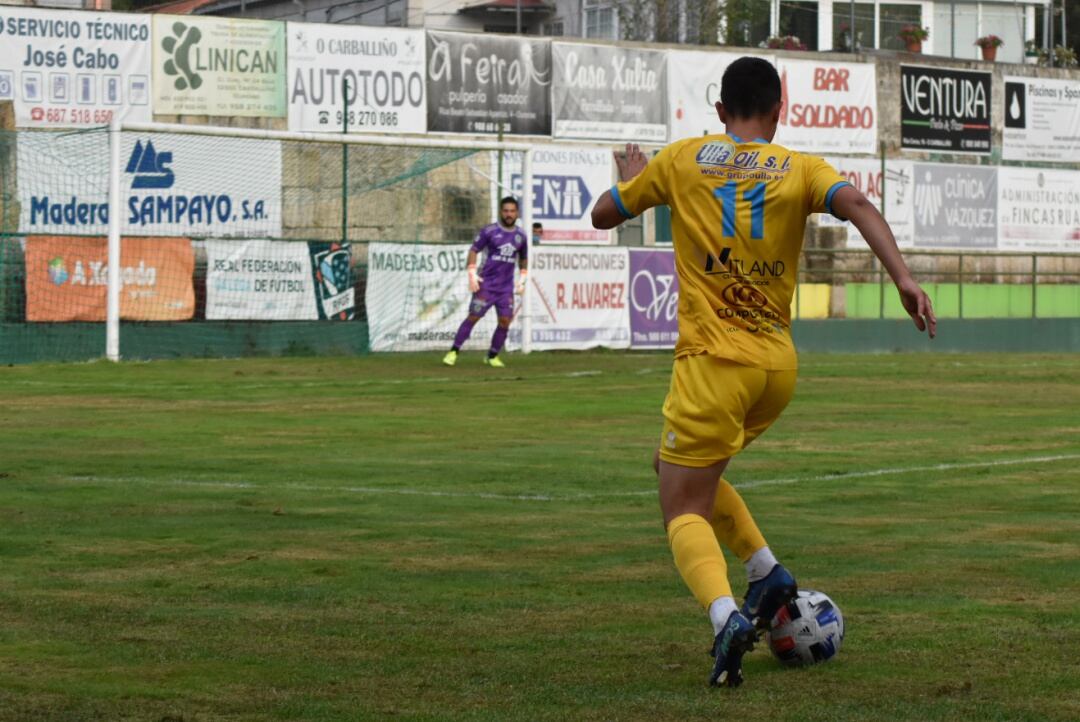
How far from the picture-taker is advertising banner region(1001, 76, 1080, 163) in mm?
46281

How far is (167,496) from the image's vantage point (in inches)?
452

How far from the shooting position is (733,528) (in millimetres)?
6789

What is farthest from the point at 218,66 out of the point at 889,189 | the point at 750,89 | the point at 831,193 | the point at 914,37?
the point at 831,193

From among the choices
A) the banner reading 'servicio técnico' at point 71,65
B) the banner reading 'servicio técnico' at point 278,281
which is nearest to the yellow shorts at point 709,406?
the banner reading 'servicio técnico' at point 278,281

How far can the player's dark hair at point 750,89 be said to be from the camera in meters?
6.58

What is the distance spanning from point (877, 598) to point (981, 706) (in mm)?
2134

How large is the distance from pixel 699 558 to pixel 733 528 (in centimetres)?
41

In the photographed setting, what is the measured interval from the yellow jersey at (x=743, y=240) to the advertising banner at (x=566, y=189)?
96.7 feet

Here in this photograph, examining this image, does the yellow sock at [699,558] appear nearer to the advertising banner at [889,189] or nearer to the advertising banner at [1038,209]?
the advertising banner at [889,189]

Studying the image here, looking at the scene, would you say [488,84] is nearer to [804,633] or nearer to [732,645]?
[804,633]

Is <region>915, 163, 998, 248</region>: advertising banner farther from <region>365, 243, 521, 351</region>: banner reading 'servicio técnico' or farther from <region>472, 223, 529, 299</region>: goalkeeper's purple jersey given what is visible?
<region>472, 223, 529, 299</region>: goalkeeper's purple jersey

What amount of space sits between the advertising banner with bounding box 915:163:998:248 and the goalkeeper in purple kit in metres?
17.9

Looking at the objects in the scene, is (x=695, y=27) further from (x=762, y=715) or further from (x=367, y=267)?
(x=762, y=715)

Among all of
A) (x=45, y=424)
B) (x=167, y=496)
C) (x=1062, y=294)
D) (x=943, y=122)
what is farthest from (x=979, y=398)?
(x=943, y=122)
